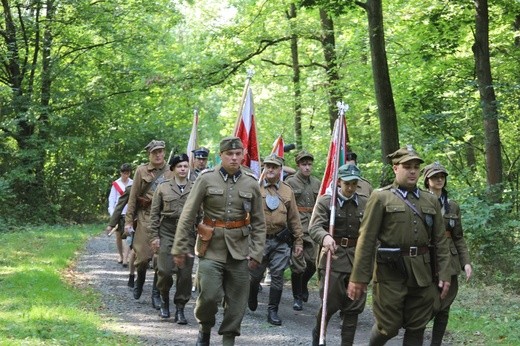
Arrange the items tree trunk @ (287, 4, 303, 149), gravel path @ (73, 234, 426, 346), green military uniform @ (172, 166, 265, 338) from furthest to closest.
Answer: tree trunk @ (287, 4, 303, 149)
gravel path @ (73, 234, 426, 346)
green military uniform @ (172, 166, 265, 338)

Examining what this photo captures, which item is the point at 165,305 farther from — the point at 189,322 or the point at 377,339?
the point at 377,339

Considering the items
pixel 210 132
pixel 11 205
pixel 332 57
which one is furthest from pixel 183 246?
pixel 210 132

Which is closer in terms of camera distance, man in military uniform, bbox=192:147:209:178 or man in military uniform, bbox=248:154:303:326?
man in military uniform, bbox=248:154:303:326

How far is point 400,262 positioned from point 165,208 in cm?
462

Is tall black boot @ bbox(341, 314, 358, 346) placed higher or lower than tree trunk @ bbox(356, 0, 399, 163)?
lower

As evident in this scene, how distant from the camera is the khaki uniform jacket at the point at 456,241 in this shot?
8.70m

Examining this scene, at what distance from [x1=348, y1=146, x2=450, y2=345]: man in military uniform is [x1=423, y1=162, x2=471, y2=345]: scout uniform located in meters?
1.50

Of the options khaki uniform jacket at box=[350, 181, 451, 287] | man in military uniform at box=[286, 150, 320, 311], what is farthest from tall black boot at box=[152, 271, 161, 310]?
khaki uniform jacket at box=[350, 181, 451, 287]

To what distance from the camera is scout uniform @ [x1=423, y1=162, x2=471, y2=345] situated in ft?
28.4

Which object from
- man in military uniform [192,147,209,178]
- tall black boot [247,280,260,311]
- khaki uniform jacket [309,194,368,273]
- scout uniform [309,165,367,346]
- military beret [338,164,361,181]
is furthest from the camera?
man in military uniform [192,147,209,178]

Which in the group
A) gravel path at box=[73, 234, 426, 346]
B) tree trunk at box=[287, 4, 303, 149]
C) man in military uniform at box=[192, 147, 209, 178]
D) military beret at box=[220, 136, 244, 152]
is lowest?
gravel path at box=[73, 234, 426, 346]

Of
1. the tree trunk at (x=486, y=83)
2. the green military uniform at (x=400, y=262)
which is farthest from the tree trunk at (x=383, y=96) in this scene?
the green military uniform at (x=400, y=262)

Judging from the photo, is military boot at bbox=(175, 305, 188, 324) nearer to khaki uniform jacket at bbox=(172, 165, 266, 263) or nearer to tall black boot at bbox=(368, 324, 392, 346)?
khaki uniform jacket at bbox=(172, 165, 266, 263)

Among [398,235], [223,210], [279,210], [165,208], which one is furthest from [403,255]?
[165,208]
